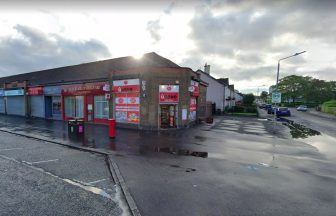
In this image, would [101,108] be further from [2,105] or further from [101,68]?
[2,105]

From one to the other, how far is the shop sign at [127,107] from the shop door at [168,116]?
227cm

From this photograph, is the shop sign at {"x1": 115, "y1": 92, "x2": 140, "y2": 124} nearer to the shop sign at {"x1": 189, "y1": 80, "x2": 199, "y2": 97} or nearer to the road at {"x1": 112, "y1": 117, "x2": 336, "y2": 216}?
the shop sign at {"x1": 189, "y1": 80, "x2": 199, "y2": 97}

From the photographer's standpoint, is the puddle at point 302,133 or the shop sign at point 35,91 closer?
the puddle at point 302,133

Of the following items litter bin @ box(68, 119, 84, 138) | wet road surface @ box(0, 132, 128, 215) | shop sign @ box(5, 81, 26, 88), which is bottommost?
wet road surface @ box(0, 132, 128, 215)

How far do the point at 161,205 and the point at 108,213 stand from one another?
1256 mm

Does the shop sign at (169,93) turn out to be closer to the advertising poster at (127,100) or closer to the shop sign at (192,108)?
the advertising poster at (127,100)

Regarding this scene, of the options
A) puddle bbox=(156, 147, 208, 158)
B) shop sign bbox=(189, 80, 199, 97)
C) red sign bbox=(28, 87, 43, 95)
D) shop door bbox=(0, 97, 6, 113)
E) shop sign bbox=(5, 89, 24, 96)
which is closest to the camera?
puddle bbox=(156, 147, 208, 158)

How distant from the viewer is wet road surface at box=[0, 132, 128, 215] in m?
4.61

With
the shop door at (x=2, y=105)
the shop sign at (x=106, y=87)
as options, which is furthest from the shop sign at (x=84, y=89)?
the shop door at (x=2, y=105)

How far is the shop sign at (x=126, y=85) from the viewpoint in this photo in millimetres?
17375

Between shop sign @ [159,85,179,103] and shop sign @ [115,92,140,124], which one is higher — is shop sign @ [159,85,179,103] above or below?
above

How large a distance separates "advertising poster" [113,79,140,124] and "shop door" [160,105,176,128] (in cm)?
227

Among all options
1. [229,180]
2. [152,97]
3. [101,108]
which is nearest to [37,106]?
[101,108]

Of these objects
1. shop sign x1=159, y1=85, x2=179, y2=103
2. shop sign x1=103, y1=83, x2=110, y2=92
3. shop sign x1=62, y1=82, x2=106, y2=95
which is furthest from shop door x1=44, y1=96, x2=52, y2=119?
shop sign x1=159, y1=85, x2=179, y2=103
